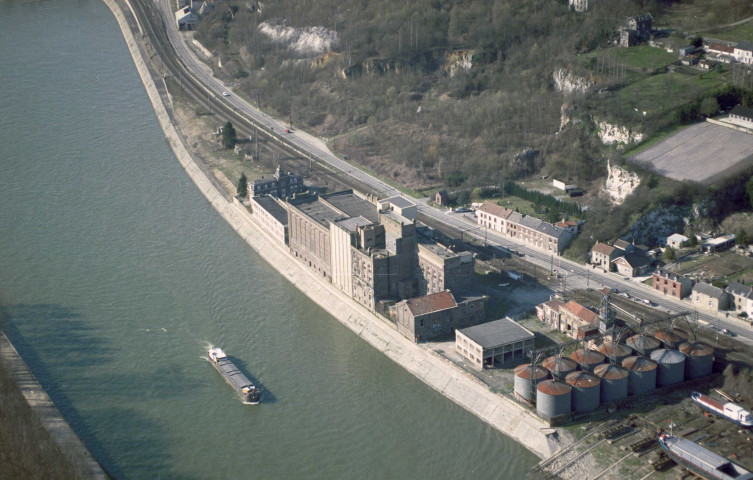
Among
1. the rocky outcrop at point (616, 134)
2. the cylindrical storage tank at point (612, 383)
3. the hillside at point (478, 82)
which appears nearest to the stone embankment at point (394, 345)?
the cylindrical storage tank at point (612, 383)

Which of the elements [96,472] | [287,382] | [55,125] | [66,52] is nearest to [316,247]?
[287,382]

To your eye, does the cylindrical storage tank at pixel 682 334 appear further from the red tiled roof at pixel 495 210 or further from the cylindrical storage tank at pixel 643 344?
the red tiled roof at pixel 495 210

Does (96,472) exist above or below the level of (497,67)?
below

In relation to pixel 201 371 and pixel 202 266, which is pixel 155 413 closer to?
pixel 201 371

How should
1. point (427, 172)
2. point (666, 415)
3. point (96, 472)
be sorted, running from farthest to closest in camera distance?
point (427, 172) → point (666, 415) → point (96, 472)

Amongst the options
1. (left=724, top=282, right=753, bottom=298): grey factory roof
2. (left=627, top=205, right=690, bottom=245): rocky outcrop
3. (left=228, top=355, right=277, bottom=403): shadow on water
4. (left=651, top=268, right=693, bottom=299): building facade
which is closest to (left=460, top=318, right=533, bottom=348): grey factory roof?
(left=651, top=268, right=693, bottom=299): building facade

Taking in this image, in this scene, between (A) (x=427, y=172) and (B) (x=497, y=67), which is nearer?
(A) (x=427, y=172)

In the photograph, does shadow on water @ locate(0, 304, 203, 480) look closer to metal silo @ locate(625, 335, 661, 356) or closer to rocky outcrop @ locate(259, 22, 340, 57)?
metal silo @ locate(625, 335, 661, 356)
